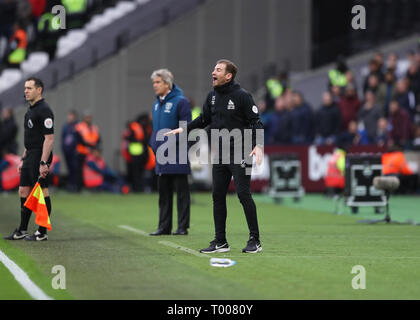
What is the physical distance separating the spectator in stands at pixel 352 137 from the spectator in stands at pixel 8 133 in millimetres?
10410

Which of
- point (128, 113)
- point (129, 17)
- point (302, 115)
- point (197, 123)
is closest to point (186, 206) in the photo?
point (197, 123)

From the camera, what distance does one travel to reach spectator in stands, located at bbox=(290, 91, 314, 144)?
91.6 feet

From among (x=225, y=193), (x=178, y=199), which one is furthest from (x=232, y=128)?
(x=178, y=199)

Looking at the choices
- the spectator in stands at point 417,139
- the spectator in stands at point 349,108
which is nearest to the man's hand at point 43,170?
the spectator in stands at point 417,139

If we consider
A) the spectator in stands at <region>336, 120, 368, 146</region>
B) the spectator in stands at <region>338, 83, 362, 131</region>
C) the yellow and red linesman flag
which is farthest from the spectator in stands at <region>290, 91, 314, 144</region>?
the yellow and red linesman flag

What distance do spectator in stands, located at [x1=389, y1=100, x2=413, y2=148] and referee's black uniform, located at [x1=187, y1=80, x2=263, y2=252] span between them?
1440 cm

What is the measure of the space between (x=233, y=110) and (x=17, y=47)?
100 ft

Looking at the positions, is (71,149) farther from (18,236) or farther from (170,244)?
(170,244)

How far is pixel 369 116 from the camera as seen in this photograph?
26000 mm

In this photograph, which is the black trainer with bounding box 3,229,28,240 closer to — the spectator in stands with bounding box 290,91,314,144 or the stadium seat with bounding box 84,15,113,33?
the spectator in stands with bounding box 290,91,314,144

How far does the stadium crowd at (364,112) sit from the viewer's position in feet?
83.3
